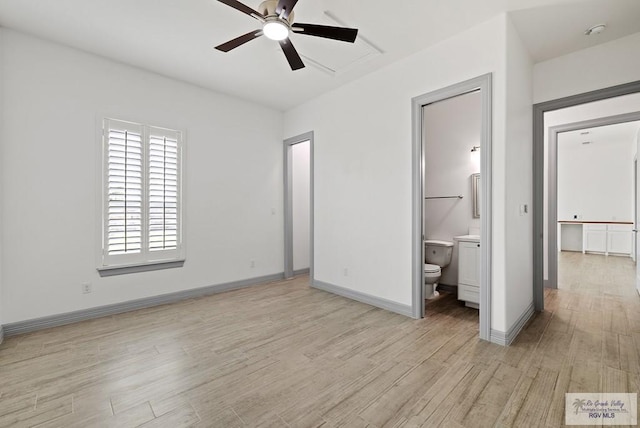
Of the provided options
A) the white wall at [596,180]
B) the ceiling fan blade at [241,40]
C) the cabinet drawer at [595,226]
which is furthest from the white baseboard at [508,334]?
the cabinet drawer at [595,226]

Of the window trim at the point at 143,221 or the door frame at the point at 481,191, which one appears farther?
the window trim at the point at 143,221

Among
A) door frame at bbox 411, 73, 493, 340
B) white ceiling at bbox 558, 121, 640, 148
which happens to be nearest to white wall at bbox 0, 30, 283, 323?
door frame at bbox 411, 73, 493, 340

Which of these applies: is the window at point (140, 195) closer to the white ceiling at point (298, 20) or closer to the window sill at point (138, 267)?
the window sill at point (138, 267)

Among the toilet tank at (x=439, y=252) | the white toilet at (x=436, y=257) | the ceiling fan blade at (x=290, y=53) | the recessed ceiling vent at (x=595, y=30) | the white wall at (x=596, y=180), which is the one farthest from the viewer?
the white wall at (x=596, y=180)

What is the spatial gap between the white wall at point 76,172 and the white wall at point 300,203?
1.45 metres

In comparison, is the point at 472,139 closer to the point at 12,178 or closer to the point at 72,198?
the point at 72,198

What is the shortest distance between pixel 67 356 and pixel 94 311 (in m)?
0.98

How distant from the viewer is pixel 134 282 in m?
3.66

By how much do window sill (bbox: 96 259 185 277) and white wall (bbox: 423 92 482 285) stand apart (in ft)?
12.6

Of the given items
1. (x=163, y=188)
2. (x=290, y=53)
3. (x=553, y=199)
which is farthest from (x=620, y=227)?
(x=163, y=188)

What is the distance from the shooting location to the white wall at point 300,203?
5.69m

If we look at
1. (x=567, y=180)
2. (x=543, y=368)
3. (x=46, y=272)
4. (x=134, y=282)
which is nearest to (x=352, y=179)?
(x=543, y=368)

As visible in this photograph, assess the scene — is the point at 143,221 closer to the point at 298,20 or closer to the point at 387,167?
the point at 298,20

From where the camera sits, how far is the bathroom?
4.17 metres
